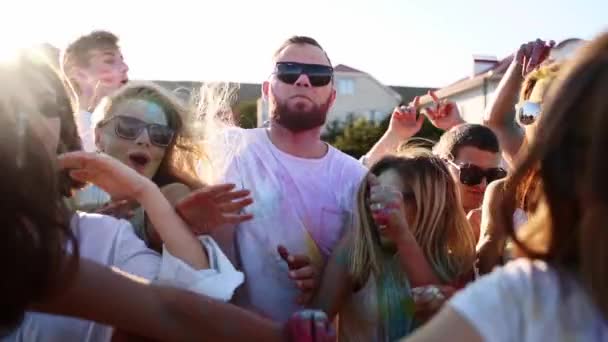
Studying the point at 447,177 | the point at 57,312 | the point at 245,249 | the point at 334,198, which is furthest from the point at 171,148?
the point at 57,312

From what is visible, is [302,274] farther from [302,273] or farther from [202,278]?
[202,278]

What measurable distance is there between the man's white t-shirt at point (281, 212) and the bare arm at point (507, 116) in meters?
0.99

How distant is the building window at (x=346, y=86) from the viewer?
173 feet

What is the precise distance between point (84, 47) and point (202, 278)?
2.53m

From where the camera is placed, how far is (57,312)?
1573mm

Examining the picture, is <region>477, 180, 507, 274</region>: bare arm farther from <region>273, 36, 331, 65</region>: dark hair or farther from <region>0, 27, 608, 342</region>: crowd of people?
<region>273, 36, 331, 65</region>: dark hair

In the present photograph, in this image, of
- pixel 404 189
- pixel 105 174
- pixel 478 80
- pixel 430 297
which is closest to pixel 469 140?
pixel 404 189

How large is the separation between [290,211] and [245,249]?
8.6 inches

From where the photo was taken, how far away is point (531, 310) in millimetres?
1269

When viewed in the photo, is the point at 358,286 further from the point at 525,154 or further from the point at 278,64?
the point at 525,154

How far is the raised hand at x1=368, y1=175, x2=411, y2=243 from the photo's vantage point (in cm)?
264

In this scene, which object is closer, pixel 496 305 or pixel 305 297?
pixel 496 305

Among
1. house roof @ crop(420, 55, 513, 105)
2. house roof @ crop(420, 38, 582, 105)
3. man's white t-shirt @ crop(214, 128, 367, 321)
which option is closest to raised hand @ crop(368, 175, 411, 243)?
man's white t-shirt @ crop(214, 128, 367, 321)

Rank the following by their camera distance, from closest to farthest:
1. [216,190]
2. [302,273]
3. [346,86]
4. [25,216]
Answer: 1. [25,216]
2. [216,190]
3. [302,273]
4. [346,86]
